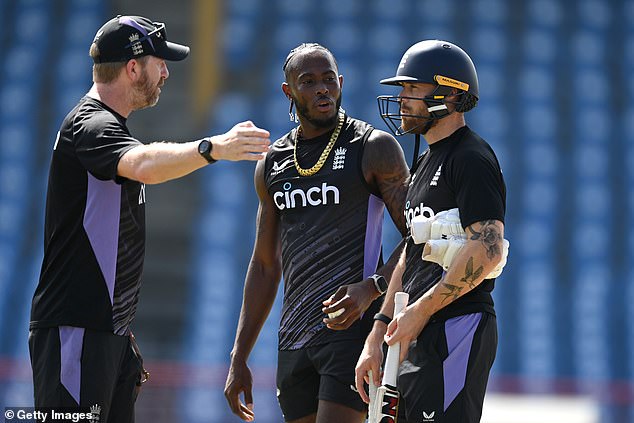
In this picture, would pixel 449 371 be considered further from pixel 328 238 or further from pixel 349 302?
pixel 328 238

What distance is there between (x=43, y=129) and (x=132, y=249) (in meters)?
9.19

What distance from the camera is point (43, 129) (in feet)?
43.6

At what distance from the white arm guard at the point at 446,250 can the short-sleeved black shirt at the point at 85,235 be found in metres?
1.26

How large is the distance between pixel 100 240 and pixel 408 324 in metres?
1.32

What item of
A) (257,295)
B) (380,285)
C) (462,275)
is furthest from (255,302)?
(462,275)

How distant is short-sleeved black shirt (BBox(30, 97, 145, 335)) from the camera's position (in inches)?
171

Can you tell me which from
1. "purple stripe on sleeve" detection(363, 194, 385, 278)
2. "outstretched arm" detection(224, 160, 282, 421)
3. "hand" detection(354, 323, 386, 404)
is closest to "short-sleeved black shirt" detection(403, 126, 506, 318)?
"hand" detection(354, 323, 386, 404)

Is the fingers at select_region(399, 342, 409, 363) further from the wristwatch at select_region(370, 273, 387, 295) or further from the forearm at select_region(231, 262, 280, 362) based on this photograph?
the forearm at select_region(231, 262, 280, 362)

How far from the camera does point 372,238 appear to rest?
484 centimetres

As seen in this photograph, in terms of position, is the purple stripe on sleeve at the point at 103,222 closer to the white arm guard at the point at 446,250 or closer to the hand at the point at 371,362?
the hand at the point at 371,362

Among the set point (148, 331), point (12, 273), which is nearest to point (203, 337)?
point (148, 331)

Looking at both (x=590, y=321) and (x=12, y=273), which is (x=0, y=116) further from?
(x=590, y=321)

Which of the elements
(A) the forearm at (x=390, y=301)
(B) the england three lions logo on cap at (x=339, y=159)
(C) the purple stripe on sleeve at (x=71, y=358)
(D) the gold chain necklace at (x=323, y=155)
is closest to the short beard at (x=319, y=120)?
(D) the gold chain necklace at (x=323, y=155)

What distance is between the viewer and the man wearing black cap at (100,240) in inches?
166
